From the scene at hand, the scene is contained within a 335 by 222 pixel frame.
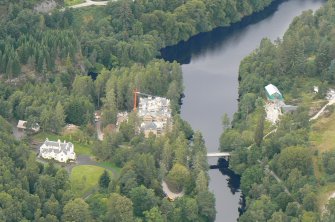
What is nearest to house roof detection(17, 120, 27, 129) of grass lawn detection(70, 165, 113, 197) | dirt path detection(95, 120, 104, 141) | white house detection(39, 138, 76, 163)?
white house detection(39, 138, 76, 163)

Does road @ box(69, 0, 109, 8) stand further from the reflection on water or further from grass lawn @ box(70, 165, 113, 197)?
grass lawn @ box(70, 165, 113, 197)

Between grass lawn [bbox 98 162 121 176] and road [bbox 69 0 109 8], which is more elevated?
road [bbox 69 0 109 8]

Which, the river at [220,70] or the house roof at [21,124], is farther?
the house roof at [21,124]

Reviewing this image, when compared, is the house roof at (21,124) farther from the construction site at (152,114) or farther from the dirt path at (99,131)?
the construction site at (152,114)

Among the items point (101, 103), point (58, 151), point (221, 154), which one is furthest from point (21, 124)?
point (221, 154)

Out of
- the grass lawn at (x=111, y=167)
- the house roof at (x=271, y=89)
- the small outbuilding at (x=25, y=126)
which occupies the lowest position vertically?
the grass lawn at (x=111, y=167)

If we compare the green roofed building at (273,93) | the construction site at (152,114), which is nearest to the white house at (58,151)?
the construction site at (152,114)

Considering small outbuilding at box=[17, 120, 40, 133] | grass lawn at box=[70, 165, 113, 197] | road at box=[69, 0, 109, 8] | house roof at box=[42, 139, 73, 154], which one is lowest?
grass lawn at box=[70, 165, 113, 197]
